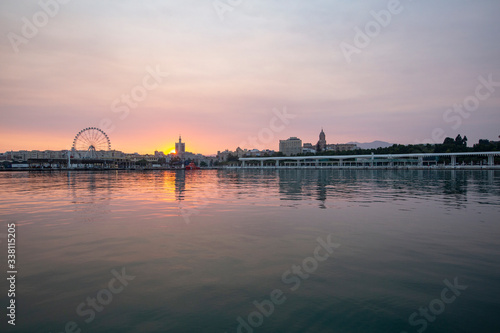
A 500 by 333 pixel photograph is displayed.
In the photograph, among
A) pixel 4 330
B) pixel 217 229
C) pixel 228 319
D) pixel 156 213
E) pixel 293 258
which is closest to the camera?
pixel 4 330

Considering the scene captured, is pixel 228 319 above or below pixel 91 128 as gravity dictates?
below

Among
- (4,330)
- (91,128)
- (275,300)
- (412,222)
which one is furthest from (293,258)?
(91,128)

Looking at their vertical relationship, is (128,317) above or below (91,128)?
below

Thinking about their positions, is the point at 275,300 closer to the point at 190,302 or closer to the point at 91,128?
the point at 190,302

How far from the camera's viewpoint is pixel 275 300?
8633 millimetres

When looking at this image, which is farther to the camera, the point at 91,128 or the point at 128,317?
the point at 91,128

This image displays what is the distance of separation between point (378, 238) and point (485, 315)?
7.26 m

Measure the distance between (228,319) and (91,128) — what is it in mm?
190085

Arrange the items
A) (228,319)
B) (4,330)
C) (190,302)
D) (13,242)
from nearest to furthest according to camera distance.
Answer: (4,330)
(228,319)
(190,302)
(13,242)

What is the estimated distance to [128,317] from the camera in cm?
771

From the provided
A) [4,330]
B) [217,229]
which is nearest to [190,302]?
[4,330]

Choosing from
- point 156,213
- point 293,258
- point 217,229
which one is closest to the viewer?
point 293,258

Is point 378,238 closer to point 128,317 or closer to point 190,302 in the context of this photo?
point 190,302

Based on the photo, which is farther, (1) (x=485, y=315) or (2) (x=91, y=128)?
(2) (x=91, y=128)
